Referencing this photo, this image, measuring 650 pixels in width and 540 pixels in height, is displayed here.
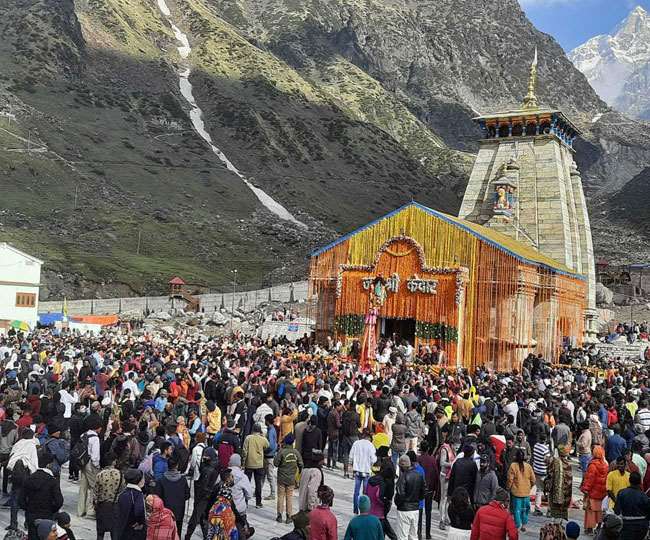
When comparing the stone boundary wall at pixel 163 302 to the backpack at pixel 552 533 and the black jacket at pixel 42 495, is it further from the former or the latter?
the backpack at pixel 552 533

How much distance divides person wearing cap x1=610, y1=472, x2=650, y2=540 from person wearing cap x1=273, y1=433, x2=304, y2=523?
185 inches

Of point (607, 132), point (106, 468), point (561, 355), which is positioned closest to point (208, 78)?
point (607, 132)

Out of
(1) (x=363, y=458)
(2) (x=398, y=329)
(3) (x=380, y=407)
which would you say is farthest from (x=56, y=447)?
(2) (x=398, y=329)

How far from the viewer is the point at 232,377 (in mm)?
19250

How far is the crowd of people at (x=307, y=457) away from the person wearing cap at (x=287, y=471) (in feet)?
0.08

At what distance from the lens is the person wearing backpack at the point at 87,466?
37.0ft

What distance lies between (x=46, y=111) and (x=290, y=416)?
10310 centimetres

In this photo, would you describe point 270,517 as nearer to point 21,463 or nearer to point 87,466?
point 87,466

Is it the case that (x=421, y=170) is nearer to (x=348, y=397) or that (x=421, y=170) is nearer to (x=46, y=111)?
(x=46, y=111)

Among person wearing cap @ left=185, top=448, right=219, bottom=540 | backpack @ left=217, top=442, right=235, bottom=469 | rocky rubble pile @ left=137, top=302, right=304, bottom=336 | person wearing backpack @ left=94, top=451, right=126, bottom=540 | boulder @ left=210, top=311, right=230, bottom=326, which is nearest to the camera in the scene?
person wearing backpack @ left=94, top=451, right=126, bottom=540

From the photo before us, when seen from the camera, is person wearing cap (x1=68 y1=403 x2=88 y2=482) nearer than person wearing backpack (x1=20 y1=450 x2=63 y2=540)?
No

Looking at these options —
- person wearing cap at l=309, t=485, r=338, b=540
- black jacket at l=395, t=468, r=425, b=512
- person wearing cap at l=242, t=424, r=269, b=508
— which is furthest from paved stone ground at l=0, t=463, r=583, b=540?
person wearing cap at l=309, t=485, r=338, b=540

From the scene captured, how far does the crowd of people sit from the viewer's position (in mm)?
8578

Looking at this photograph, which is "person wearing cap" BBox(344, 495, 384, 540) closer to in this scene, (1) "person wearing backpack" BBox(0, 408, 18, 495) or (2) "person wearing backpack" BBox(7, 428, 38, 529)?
(2) "person wearing backpack" BBox(7, 428, 38, 529)
